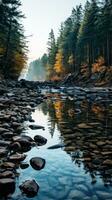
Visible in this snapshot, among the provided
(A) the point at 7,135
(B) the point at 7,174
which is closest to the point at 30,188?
(B) the point at 7,174

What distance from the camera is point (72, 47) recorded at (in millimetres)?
62438

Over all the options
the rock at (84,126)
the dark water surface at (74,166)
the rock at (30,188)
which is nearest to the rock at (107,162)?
the dark water surface at (74,166)

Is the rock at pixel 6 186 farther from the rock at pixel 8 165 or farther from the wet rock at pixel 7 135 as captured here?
the wet rock at pixel 7 135

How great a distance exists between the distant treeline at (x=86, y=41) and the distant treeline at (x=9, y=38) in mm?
14359

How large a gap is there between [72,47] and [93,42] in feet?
31.9

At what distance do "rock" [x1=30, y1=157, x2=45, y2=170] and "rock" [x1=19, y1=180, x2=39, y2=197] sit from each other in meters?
0.93

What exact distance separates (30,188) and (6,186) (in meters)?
0.35

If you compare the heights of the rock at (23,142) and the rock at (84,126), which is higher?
the rock at (84,126)

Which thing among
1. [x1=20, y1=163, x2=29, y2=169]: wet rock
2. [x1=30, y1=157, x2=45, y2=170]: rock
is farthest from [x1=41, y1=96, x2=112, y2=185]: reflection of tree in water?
[x1=20, y1=163, x2=29, y2=169]: wet rock

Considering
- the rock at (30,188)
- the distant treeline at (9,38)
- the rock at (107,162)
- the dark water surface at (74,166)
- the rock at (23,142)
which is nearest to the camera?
the rock at (30,188)

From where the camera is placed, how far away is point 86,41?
53.4 metres

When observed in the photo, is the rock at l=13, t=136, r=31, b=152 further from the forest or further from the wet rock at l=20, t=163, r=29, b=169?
the forest

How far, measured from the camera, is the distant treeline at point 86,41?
46606 mm

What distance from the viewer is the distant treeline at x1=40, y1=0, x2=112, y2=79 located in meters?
46.6
